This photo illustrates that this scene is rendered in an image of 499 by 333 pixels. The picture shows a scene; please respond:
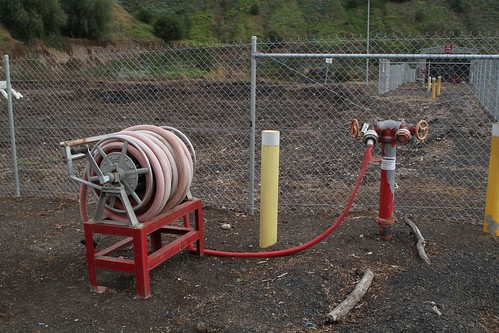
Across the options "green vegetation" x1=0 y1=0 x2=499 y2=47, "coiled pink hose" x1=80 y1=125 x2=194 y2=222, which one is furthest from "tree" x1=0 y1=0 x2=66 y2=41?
"coiled pink hose" x1=80 y1=125 x2=194 y2=222

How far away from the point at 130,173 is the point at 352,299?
2.05m

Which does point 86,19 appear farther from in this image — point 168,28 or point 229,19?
point 229,19

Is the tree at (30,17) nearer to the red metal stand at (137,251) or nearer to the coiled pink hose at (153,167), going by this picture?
the coiled pink hose at (153,167)

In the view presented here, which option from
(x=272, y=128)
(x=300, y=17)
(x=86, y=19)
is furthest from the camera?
(x=300, y=17)

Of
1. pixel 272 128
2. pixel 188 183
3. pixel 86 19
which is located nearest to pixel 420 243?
pixel 188 183

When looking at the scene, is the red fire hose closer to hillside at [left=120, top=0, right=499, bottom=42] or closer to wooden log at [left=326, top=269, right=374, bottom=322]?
wooden log at [left=326, top=269, right=374, bottom=322]

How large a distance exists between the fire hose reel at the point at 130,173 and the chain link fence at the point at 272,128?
1.71m

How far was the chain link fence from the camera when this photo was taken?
784 cm

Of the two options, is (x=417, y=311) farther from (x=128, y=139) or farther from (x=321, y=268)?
(x=128, y=139)

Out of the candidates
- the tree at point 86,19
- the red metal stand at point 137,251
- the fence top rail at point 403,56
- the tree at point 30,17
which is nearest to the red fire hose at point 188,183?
the red metal stand at point 137,251

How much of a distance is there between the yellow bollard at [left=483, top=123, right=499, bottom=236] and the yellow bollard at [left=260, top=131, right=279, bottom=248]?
213cm

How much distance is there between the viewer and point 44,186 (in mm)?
8930

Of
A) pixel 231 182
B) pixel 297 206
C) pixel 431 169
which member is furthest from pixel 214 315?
pixel 431 169

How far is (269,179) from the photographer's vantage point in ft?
17.3
